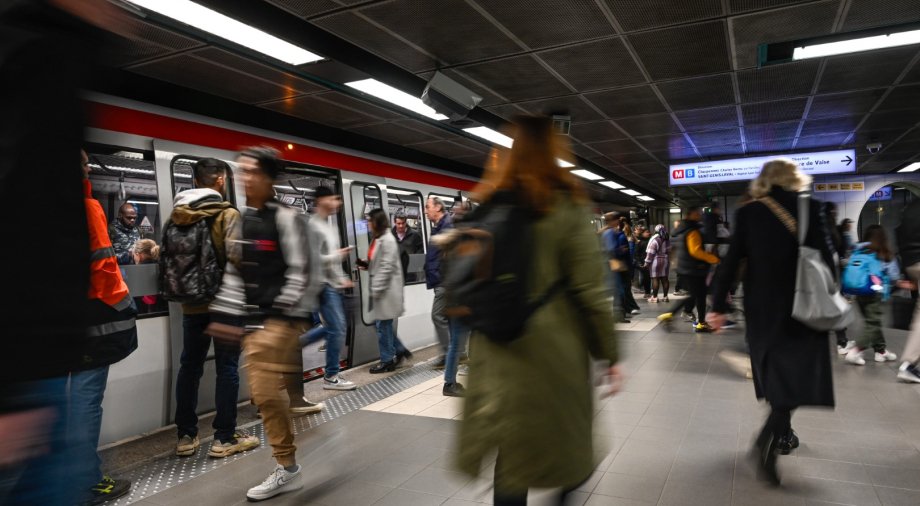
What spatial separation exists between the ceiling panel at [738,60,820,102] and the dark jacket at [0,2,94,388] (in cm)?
635

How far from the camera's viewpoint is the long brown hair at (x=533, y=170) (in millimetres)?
1664

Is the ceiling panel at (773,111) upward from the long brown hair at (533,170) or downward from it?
upward

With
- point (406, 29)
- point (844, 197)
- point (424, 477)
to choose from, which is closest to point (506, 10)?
point (406, 29)

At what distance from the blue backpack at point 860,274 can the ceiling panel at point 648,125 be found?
10.2 feet

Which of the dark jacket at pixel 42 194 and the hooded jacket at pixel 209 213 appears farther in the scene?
the hooded jacket at pixel 209 213

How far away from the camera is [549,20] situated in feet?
14.5

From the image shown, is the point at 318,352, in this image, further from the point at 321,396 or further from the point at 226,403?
the point at 226,403

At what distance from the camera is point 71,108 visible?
2.93 ft

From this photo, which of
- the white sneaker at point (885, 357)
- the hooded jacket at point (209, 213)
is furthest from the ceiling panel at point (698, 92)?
the hooded jacket at point (209, 213)

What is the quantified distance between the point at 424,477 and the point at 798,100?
6896mm

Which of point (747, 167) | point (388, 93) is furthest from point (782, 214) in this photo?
point (747, 167)

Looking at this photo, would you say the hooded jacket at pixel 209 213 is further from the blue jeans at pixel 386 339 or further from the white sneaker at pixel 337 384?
the blue jeans at pixel 386 339

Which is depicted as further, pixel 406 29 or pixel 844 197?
pixel 844 197

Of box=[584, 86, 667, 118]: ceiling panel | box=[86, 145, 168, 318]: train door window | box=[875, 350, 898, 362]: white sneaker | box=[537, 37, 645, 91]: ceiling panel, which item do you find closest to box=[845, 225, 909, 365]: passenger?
box=[875, 350, 898, 362]: white sneaker
